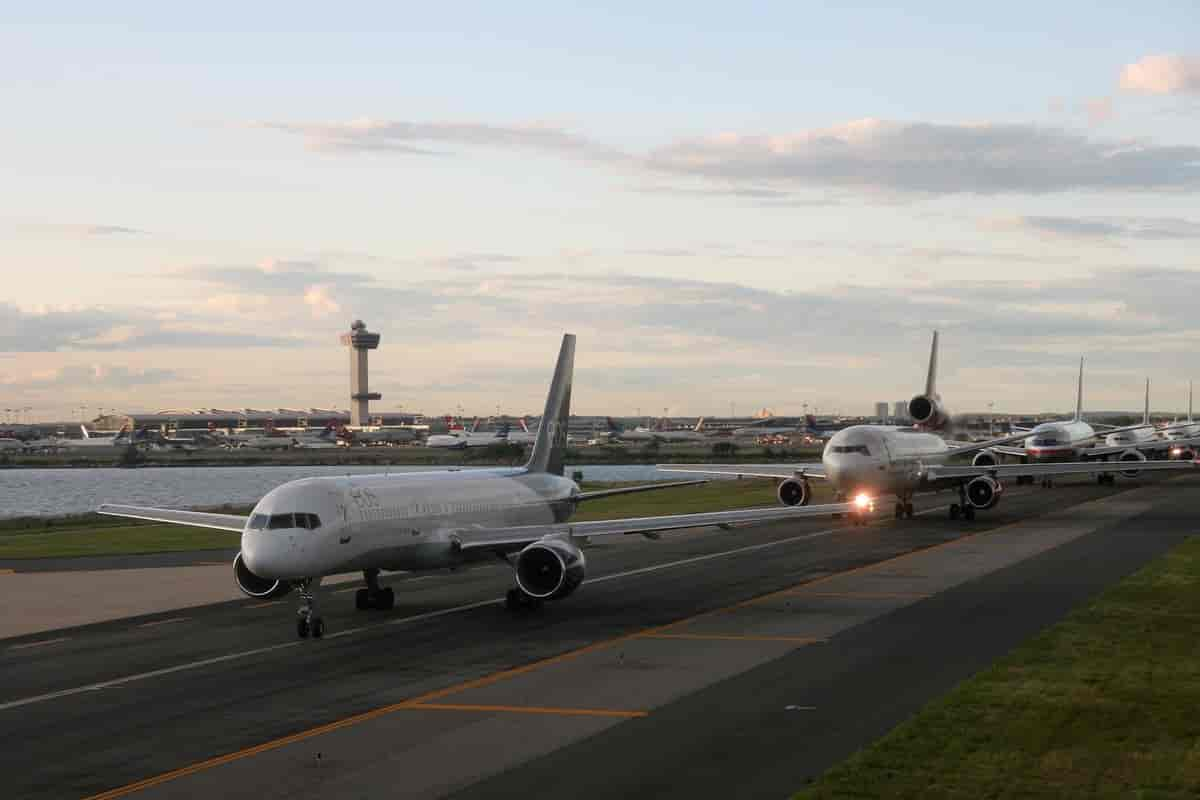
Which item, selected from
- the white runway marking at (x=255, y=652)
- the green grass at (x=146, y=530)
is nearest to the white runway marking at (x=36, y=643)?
the white runway marking at (x=255, y=652)

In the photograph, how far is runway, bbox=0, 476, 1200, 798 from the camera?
19.2 metres

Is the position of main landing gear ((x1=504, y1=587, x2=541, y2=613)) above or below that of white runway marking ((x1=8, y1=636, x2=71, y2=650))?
above

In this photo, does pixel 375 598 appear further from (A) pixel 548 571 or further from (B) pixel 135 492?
(B) pixel 135 492

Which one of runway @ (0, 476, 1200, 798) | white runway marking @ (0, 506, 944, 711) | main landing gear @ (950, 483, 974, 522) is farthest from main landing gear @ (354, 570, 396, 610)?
main landing gear @ (950, 483, 974, 522)

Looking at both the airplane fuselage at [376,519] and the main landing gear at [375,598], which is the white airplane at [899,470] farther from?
the main landing gear at [375,598]

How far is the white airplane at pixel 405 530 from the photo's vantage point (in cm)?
3222

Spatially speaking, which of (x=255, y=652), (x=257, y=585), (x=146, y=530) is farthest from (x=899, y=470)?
(x=255, y=652)

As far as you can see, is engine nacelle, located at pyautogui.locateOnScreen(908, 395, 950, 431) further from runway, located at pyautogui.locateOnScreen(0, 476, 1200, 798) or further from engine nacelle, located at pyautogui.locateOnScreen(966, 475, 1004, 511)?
runway, located at pyautogui.locateOnScreen(0, 476, 1200, 798)

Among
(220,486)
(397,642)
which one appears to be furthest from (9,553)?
(220,486)

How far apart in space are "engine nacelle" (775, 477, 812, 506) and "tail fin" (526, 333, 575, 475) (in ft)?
78.3

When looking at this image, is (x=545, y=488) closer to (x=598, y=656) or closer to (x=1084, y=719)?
(x=598, y=656)

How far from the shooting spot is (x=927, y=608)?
119 feet

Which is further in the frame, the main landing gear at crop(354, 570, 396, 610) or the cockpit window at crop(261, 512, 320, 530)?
the main landing gear at crop(354, 570, 396, 610)

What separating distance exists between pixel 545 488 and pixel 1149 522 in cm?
3525
